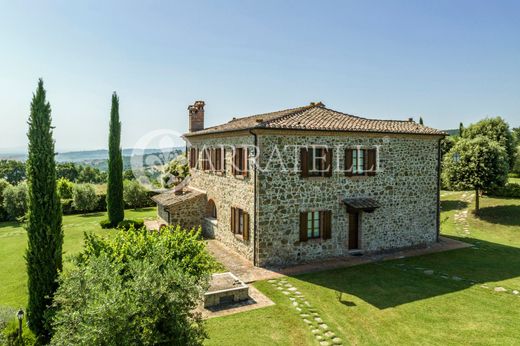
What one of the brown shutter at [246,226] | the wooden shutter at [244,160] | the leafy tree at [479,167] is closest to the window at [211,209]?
the brown shutter at [246,226]

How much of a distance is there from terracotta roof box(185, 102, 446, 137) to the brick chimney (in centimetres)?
795

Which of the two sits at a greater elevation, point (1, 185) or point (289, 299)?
point (1, 185)

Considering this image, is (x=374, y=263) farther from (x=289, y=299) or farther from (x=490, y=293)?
(x=289, y=299)

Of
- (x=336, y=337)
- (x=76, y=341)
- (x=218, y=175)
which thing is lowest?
(x=336, y=337)

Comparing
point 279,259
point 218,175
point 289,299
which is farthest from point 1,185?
point 289,299

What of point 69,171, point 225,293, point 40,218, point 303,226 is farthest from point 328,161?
point 69,171

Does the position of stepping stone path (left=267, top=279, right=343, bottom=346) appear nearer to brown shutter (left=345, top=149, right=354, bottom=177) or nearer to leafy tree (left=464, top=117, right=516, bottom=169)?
brown shutter (left=345, top=149, right=354, bottom=177)

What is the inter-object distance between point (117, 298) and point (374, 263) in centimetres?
1252

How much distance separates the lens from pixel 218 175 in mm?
19578

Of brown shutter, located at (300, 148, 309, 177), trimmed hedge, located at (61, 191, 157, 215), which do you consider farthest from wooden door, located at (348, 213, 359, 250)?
trimmed hedge, located at (61, 191, 157, 215)

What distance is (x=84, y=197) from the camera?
3150cm

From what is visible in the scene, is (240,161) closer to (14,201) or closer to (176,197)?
(176,197)

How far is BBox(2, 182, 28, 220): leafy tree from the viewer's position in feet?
98.5

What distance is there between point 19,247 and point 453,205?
31.5 metres
